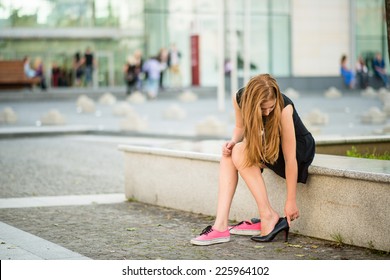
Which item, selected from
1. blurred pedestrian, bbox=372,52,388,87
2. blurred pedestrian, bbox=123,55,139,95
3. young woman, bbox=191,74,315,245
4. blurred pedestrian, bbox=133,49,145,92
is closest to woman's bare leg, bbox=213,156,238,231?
young woman, bbox=191,74,315,245

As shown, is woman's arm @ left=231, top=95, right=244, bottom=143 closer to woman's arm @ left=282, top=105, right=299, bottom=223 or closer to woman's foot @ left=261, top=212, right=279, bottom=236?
woman's arm @ left=282, top=105, right=299, bottom=223

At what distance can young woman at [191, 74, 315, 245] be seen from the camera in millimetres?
6484

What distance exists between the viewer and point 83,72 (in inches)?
1726

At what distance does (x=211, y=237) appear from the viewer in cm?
678

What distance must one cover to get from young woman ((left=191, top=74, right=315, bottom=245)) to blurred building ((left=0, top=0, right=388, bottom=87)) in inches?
1362

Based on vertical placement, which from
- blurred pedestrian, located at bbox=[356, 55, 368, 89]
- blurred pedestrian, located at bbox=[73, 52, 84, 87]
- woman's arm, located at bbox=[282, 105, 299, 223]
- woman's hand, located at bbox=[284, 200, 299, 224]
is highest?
woman's arm, located at bbox=[282, 105, 299, 223]

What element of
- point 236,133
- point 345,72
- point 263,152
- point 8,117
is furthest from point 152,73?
point 263,152

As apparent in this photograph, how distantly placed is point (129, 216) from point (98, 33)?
37214 millimetres

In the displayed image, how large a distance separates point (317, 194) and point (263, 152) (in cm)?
59

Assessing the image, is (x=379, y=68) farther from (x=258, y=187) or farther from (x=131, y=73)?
(x=258, y=187)

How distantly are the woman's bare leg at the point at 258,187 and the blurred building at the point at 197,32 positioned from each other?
3464cm

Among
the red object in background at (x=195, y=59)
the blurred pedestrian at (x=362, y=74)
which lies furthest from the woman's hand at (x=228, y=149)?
the blurred pedestrian at (x=362, y=74)

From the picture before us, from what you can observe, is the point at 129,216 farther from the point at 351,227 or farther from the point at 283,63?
the point at 283,63

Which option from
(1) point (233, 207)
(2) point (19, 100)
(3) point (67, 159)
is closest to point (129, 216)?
(1) point (233, 207)
